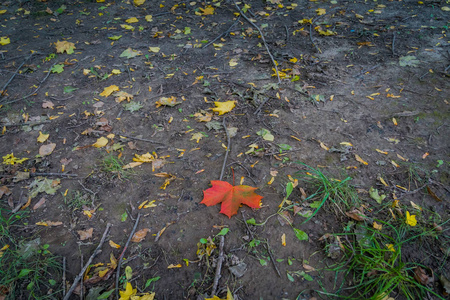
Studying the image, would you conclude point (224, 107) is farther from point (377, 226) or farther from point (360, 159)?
point (377, 226)

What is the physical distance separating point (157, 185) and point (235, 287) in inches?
37.6

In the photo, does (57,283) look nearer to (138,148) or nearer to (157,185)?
(157,185)

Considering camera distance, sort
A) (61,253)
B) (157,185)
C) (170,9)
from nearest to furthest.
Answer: (61,253), (157,185), (170,9)

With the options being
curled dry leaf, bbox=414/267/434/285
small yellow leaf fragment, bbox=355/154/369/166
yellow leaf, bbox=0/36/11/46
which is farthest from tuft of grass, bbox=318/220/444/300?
yellow leaf, bbox=0/36/11/46

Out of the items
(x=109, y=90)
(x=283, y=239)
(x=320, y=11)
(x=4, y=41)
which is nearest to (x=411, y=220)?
(x=283, y=239)

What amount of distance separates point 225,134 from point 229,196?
28.9 inches

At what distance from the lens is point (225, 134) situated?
2.45 metres

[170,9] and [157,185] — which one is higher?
[170,9]

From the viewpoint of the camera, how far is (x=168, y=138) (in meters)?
2.46

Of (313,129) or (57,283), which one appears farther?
(313,129)

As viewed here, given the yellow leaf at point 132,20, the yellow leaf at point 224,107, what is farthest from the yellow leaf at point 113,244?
the yellow leaf at point 132,20

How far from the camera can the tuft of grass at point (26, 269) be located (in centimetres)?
153

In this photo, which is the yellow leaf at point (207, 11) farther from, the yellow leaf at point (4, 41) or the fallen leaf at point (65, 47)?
the yellow leaf at point (4, 41)

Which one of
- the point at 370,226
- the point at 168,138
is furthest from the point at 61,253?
the point at 370,226
